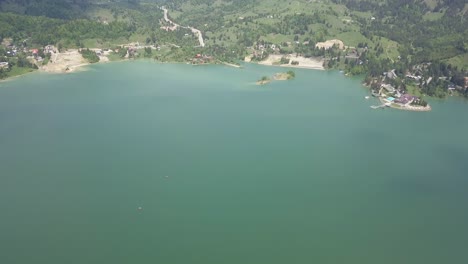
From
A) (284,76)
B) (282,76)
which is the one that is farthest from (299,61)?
(282,76)

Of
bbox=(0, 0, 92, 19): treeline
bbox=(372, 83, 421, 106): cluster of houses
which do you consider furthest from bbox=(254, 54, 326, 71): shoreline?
bbox=(0, 0, 92, 19): treeline

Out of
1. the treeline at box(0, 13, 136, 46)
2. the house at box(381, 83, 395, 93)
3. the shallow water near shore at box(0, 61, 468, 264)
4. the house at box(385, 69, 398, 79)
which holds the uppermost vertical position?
the treeline at box(0, 13, 136, 46)

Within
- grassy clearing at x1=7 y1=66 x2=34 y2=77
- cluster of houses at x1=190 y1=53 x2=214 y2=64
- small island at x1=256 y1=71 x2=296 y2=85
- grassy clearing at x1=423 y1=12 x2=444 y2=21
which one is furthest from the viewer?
grassy clearing at x1=423 y1=12 x2=444 y2=21

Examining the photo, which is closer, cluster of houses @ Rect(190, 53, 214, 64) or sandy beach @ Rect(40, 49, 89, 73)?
sandy beach @ Rect(40, 49, 89, 73)

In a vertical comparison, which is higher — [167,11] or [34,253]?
[167,11]

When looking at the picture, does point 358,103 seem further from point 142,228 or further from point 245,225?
point 142,228

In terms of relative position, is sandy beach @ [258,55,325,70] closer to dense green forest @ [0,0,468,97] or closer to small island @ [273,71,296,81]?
dense green forest @ [0,0,468,97]

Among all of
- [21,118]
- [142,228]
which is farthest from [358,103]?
[21,118]
